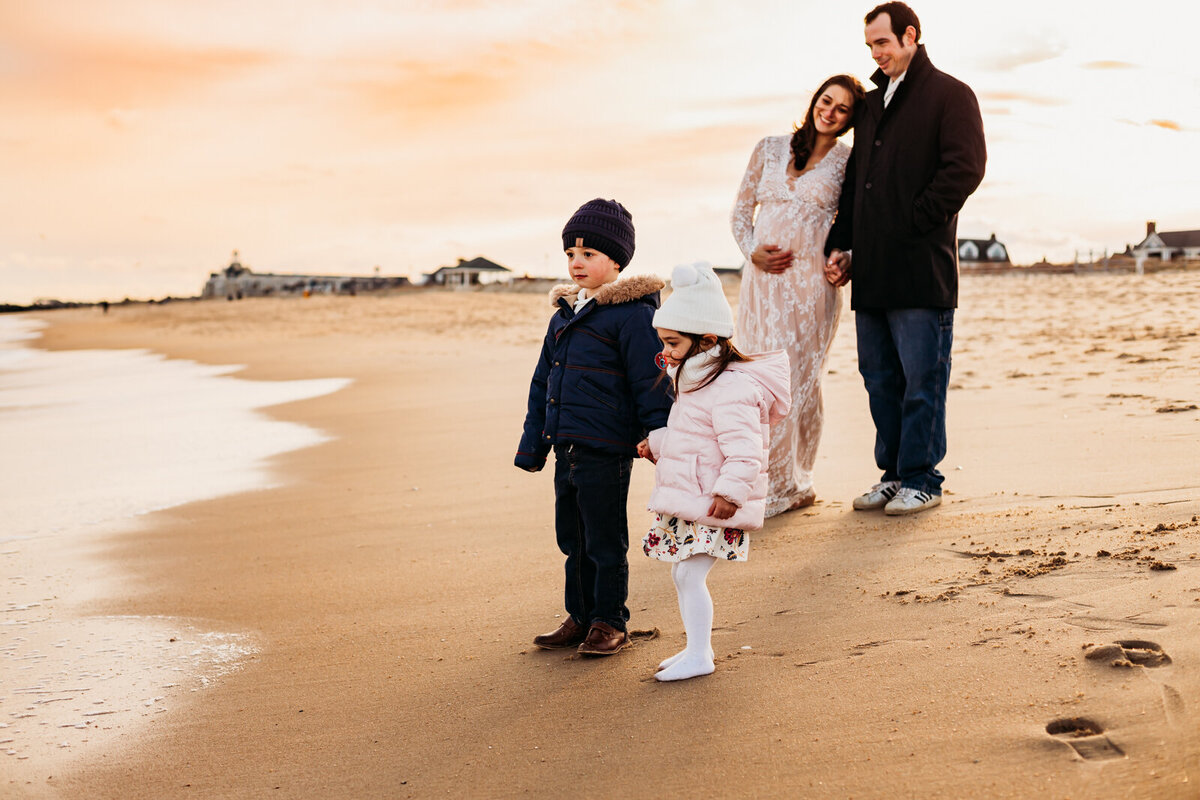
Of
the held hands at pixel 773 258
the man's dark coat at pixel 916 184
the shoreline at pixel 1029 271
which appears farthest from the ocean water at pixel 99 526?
the shoreline at pixel 1029 271

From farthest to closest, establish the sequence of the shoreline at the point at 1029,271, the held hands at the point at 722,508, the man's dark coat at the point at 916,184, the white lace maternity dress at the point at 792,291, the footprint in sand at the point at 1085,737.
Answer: the shoreline at the point at 1029,271 → the white lace maternity dress at the point at 792,291 → the man's dark coat at the point at 916,184 → the held hands at the point at 722,508 → the footprint in sand at the point at 1085,737

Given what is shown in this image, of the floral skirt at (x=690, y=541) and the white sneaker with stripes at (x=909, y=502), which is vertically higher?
the floral skirt at (x=690, y=541)

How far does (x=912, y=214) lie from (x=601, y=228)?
1.70 metres

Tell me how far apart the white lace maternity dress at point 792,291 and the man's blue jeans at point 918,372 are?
9.7 inches

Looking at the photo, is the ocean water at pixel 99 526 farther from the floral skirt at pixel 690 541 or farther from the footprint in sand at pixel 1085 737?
the footprint in sand at pixel 1085 737

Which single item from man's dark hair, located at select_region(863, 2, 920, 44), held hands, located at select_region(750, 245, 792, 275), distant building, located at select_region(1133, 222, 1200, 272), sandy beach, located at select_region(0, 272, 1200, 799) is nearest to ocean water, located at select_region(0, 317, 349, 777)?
sandy beach, located at select_region(0, 272, 1200, 799)

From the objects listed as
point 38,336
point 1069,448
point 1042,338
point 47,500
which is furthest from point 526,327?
point 38,336

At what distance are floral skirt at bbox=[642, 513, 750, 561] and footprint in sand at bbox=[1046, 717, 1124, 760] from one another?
35.7 inches

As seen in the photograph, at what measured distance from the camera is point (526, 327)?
71.0 ft

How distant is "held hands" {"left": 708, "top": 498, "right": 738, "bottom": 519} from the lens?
2.75 metres

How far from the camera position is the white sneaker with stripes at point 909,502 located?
4312mm

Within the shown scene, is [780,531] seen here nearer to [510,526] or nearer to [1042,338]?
[510,526]

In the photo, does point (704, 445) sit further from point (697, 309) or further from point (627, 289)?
point (627, 289)

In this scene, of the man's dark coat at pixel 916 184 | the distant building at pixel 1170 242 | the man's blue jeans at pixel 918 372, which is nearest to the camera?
the man's dark coat at pixel 916 184
